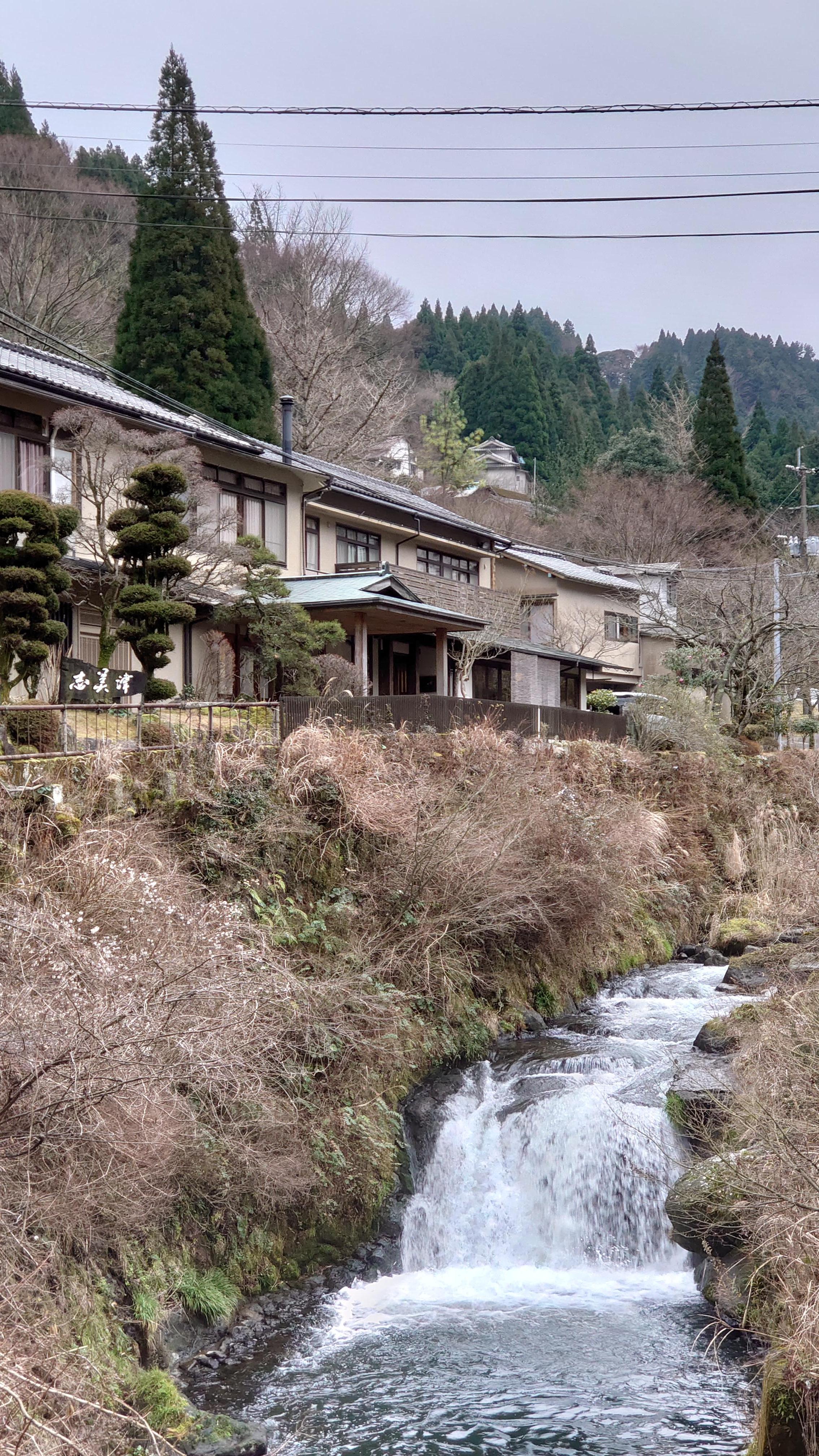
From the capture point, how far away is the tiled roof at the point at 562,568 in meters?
40.8

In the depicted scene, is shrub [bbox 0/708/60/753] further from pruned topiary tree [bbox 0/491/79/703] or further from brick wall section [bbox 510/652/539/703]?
brick wall section [bbox 510/652/539/703]

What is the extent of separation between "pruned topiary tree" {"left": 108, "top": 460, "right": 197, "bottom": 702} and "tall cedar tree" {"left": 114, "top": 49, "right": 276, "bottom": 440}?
18.2m

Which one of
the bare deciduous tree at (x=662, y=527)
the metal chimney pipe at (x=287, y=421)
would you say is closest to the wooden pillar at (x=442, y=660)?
the metal chimney pipe at (x=287, y=421)

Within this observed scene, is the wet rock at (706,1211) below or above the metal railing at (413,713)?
below

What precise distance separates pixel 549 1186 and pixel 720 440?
48584mm

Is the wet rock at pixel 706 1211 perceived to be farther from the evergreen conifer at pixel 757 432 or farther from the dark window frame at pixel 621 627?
the evergreen conifer at pixel 757 432

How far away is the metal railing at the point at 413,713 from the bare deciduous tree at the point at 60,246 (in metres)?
20.0

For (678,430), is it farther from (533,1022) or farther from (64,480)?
(533,1022)

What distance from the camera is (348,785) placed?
14891 mm

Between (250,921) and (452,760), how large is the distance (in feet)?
18.3

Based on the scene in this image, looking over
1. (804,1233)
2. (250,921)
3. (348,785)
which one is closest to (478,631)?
(348,785)

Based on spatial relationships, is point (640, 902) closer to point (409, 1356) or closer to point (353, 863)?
point (353, 863)

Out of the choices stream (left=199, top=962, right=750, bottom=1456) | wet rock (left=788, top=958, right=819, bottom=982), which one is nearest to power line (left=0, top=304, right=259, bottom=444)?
wet rock (left=788, top=958, right=819, bottom=982)

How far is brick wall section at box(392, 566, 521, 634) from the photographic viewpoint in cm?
3164
